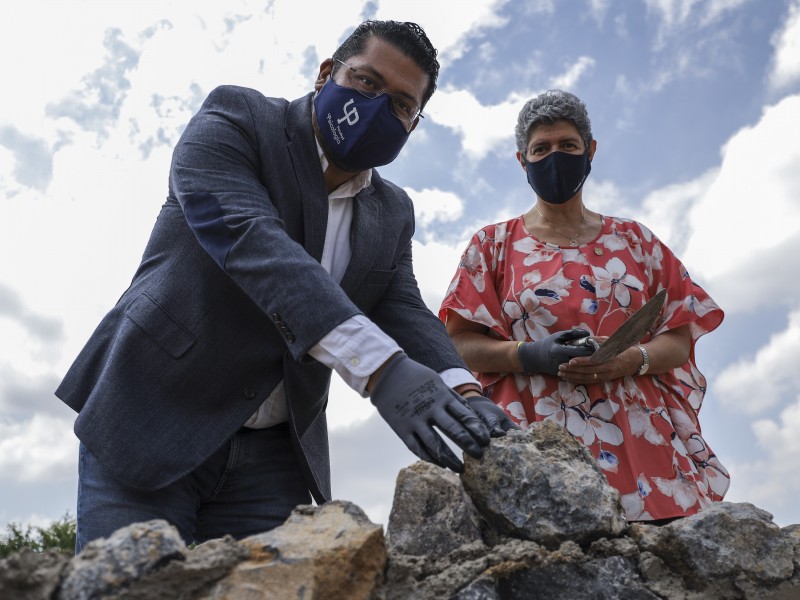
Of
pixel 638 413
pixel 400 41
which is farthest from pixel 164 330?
pixel 638 413

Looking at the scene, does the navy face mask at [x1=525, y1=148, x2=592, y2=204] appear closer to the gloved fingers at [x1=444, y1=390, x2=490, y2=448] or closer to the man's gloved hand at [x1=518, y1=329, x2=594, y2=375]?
the man's gloved hand at [x1=518, y1=329, x2=594, y2=375]

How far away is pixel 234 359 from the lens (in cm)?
A: 243

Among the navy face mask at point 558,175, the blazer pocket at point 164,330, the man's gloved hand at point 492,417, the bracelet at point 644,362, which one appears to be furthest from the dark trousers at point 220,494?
the navy face mask at point 558,175

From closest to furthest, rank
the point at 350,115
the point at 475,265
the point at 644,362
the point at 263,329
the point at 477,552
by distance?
the point at 477,552 < the point at 263,329 < the point at 350,115 < the point at 644,362 < the point at 475,265

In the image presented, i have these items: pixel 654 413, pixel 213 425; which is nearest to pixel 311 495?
pixel 213 425

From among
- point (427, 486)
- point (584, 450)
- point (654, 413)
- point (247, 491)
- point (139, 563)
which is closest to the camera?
point (139, 563)

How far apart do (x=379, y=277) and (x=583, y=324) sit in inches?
38.2

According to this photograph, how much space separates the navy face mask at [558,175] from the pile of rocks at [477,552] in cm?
170

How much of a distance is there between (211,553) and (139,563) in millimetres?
152

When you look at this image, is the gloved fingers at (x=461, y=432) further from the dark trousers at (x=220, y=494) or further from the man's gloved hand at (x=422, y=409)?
the dark trousers at (x=220, y=494)

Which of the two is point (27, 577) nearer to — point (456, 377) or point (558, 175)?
point (456, 377)

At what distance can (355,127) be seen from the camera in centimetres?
266

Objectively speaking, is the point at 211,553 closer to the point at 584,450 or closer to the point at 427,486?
the point at 427,486

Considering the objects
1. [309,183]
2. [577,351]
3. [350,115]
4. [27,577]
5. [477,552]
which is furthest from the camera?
[577,351]
